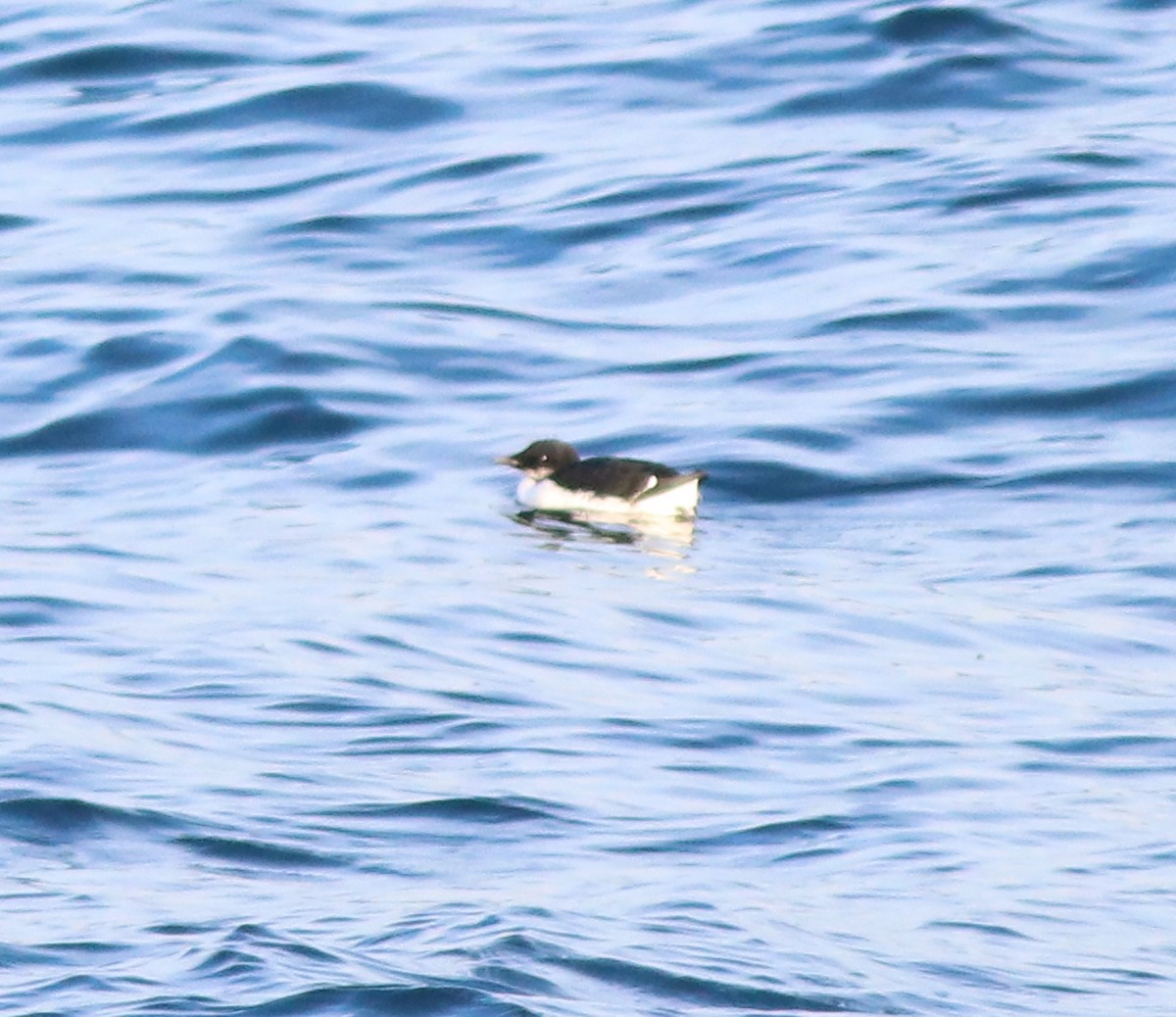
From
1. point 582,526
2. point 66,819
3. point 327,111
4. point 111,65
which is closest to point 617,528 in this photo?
point 582,526

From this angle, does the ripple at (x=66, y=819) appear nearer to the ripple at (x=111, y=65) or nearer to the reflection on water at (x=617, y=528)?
the reflection on water at (x=617, y=528)

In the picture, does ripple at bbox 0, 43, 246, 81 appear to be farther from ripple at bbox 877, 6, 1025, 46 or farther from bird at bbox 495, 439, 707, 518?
bird at bbox 495, 439, 707, 518

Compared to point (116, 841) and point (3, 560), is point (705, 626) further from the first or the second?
point (116, 841)

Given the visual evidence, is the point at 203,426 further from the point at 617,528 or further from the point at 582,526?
the point at 617,528

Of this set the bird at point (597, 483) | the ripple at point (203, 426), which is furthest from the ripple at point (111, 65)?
the bird at point (597, 483)

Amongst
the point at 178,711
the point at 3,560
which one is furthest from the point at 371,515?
the point at 178,711

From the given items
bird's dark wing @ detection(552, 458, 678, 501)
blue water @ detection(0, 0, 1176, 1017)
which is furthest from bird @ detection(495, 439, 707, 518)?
blue water @ detection(0, 0, 1176, 1017)
